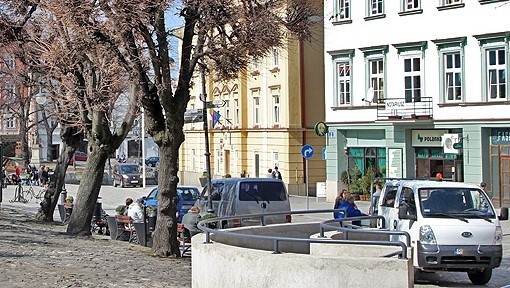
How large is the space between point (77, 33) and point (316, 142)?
1346 inches

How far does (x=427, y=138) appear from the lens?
3853 centimetres

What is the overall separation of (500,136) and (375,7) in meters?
9.33

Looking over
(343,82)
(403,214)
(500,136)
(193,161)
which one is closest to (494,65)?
(500,136)

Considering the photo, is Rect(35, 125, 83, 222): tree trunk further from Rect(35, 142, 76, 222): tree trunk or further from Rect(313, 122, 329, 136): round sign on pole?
Rect(313, 122, 329, 136): round sign on pole

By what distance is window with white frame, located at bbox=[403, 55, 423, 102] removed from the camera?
3834cm

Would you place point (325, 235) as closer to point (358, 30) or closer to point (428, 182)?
point (428, 182)

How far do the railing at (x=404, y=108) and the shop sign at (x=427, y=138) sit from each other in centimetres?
87

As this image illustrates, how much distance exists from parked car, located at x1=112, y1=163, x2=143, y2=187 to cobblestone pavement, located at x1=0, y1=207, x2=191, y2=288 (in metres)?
45.2

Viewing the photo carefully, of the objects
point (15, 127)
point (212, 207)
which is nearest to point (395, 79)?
point (212, 207)

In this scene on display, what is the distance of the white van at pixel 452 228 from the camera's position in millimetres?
15234

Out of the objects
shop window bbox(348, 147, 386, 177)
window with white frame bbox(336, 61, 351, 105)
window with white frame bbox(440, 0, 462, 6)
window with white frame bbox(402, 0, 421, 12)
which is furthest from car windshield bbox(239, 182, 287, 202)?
window with white frame bbox(336, 61, 351, 105)

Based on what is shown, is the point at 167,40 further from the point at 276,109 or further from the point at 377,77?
the point at 276,109

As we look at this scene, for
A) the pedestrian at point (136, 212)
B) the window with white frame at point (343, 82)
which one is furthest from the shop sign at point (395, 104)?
the pedestrian at point (136, 212)

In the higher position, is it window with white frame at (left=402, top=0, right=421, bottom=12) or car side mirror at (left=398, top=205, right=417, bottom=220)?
window with white frame at (left=402, top=0, right=421, bottom=12)
